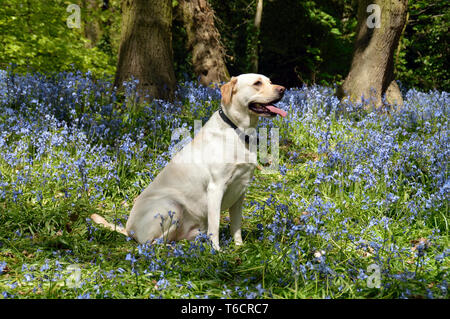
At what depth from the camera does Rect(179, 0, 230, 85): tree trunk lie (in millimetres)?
10547

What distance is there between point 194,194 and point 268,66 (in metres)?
10.7

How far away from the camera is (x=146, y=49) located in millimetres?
8078

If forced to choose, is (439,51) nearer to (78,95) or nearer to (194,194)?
(78,95)

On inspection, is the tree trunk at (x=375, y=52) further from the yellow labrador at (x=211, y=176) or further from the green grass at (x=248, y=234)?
the yellow labrador at (x=211, y=176)

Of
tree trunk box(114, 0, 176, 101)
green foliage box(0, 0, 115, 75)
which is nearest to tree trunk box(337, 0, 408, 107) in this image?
tree trunk box(114, 0, 176, 101)

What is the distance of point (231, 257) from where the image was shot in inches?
155

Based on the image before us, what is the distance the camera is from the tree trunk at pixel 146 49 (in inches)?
316

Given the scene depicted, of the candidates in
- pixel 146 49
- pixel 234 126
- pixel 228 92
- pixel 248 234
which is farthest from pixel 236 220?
pixel 146 49

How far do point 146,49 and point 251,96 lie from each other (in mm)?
4276

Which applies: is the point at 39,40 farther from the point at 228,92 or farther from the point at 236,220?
the point at 236,220

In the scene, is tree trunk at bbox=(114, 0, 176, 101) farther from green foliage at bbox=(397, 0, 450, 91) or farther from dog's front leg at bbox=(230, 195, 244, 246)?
green foliage at bbox=(397, 0, 450, 91)

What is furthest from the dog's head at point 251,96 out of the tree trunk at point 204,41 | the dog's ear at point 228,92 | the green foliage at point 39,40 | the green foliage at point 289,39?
the green foliage at point 289,39

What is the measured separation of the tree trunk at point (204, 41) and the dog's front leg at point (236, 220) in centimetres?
631
